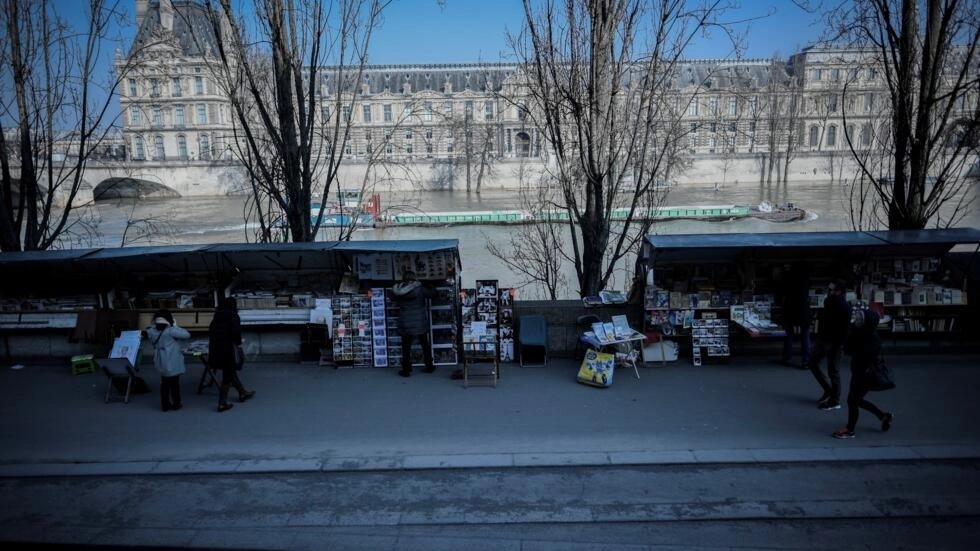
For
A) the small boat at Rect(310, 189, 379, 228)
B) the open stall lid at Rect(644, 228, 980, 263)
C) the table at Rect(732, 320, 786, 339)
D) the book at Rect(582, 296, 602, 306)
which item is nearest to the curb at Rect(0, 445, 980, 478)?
the table at Rect(732, 320, 786, 339)

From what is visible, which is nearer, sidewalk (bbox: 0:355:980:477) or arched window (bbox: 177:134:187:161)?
sidewalk (bbox: 0:355:980:477)

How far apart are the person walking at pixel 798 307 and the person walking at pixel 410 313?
4.76 meters

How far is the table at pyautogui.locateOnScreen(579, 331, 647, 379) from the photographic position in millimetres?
8008

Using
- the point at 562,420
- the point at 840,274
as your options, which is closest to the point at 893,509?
the point at 562,420

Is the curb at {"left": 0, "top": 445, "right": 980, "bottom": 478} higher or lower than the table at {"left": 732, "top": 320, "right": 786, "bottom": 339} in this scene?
lower

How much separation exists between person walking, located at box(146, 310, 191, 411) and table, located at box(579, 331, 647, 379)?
4829mm

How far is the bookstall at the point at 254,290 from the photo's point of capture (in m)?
8.78

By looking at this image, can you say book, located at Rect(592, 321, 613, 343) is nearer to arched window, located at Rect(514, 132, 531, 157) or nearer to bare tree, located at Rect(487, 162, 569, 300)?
bare tree, located at Rect(487, 162, 569, 300)

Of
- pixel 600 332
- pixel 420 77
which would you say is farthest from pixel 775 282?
pixel 420 77

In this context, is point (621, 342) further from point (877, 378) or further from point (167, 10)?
point (167, 10)

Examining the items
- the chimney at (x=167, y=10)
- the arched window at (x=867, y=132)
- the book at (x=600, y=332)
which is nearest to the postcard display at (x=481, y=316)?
the book at (x=600, y=332)

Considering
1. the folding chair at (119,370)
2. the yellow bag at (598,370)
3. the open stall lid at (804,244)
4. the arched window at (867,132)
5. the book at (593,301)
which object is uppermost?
the arched window at (867,132)

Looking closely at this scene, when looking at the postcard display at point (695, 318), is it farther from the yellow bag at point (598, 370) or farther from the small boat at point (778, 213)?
the small boat at point (778, 213)

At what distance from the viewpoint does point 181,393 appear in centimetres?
796
